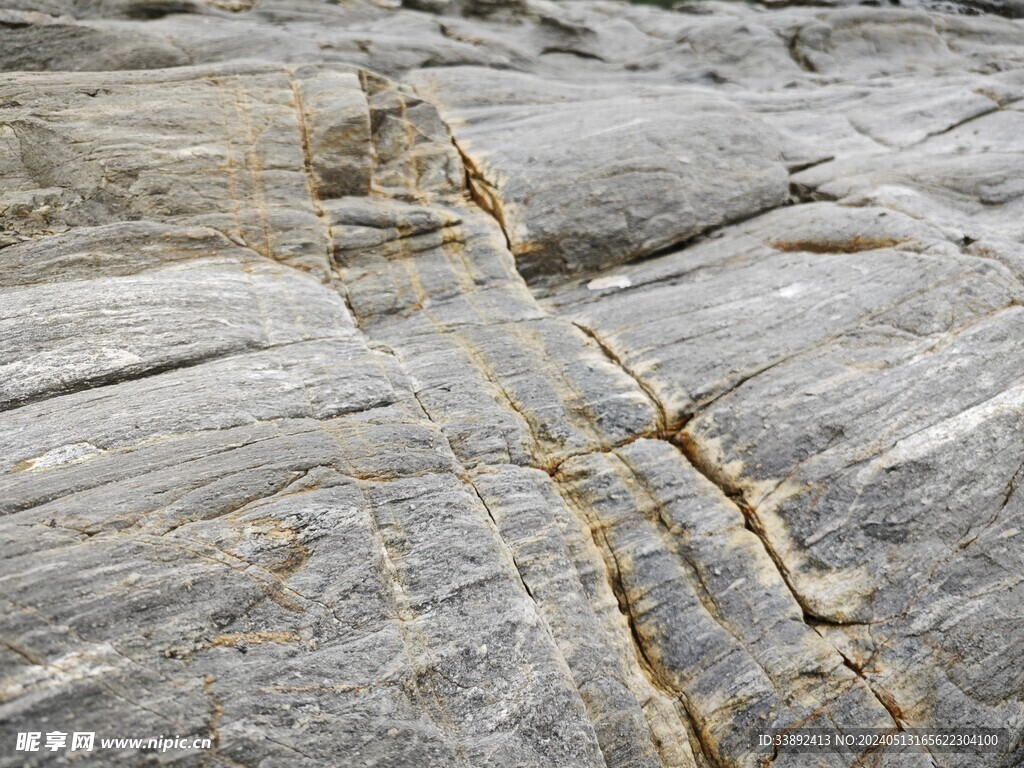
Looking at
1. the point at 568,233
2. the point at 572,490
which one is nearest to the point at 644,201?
the point at 568,233

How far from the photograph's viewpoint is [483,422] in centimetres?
970

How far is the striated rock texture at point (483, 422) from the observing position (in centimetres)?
679

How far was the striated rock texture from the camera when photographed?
6789mm

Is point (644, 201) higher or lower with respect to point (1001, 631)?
higher

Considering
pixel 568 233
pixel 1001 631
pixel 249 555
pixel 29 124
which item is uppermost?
pixel 29 124

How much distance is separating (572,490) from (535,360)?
7.98 ft

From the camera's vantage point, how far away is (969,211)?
1445 centimetres

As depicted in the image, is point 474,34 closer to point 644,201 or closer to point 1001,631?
point 644,201

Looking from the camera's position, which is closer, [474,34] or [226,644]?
[226,644]

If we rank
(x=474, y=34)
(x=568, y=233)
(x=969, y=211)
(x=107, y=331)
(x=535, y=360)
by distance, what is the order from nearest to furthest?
(x=107, y=331), (x=535, y=360), (x=568, y=233), (x=969, y=211), (x=474, y=34)

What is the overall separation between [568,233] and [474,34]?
37.4 ft

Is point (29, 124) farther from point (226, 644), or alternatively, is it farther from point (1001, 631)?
point (1001, 631)

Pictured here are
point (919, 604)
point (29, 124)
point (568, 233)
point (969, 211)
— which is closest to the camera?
point (919, 604)

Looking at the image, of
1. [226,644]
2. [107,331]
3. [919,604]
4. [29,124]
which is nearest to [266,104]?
[29,124]
